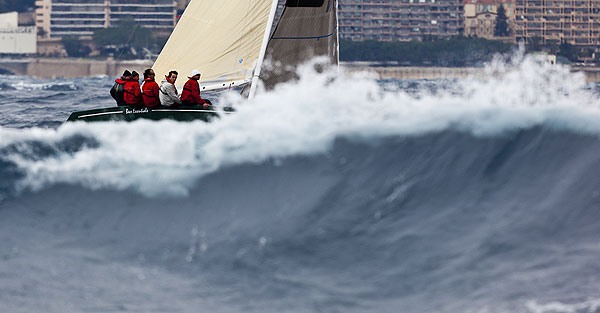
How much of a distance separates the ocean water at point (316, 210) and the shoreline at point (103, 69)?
109211 millimetres

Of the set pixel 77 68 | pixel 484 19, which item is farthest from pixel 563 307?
pixel 484 19

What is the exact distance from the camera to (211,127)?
11375mm

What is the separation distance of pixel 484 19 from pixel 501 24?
3.90 meters

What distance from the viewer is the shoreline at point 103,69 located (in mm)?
120812

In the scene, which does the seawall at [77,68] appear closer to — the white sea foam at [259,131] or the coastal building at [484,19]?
the coastal building at [484,19]

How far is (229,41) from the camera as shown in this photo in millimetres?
13445

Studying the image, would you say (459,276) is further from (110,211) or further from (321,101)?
(321,101)

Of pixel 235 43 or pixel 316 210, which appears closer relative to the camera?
pixel 316 210

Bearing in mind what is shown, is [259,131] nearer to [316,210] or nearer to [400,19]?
[316,210]

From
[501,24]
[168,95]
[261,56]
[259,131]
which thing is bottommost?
[259,131]

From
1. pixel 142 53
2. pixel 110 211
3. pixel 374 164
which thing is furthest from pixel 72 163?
pixel 142 53

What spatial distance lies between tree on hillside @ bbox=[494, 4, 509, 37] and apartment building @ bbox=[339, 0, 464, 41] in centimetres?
601

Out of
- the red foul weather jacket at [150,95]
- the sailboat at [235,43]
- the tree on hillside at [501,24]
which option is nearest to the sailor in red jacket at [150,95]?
the red foul weather jacket at [150,95]

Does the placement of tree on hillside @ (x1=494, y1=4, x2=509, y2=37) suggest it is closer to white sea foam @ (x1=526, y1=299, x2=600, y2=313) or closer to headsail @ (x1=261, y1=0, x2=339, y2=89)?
headsail @ (x1=261, y1=0, x2=339, y2=89)
